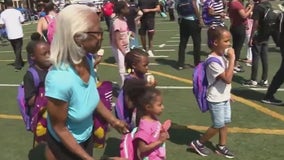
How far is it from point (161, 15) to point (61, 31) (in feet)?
82.2

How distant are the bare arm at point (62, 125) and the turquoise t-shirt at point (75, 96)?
0.05 metres

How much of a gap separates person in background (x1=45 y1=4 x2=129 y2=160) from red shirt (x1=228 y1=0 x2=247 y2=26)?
649cm

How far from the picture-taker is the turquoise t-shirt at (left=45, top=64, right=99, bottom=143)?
2.51 meters

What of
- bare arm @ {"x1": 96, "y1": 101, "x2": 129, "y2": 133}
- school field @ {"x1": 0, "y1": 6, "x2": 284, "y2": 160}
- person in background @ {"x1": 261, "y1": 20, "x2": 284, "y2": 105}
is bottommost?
school field @ {"x1": 0, "y1": 6, "x2": 284, "y2": 160}

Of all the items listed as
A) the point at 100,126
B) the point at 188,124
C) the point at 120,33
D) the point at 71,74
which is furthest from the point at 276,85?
the point at 71,74

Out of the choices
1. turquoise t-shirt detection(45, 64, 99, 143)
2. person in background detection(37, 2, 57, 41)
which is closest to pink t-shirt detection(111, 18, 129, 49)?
person in background detection(37, 2, 57, 41)

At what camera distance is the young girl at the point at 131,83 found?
12.9ft

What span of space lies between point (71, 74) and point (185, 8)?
697 cm

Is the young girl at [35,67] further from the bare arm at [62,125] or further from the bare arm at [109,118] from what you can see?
the bare arm at [62,125]

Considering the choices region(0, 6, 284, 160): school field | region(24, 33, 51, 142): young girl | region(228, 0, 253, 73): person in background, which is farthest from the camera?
region(228, 0, 253, 73): person in background

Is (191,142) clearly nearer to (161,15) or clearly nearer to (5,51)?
(5,51)

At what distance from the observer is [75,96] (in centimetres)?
259

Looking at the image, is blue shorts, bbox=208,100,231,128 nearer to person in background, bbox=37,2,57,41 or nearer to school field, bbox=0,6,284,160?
school field, bbox=0,6,284,160

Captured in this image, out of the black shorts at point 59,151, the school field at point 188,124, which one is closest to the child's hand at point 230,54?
the school field at point 188,124
